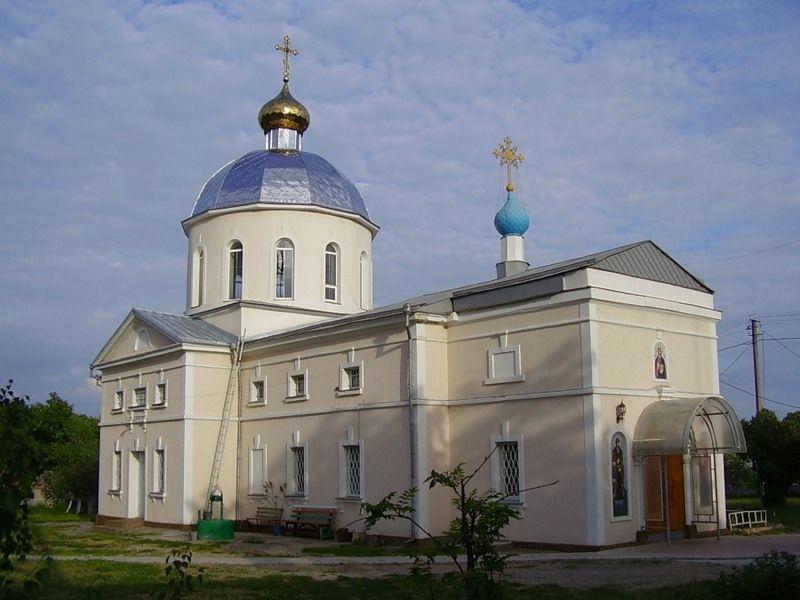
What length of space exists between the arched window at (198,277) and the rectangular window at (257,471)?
5.62 meters

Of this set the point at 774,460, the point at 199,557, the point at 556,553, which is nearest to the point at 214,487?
the point at 199,557

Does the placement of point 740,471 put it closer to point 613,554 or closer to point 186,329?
point 613,554

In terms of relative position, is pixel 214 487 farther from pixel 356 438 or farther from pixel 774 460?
pixel 774 460

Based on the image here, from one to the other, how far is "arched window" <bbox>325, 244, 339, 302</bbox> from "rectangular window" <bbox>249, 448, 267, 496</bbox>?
5307 millimetres

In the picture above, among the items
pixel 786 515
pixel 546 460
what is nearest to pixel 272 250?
pixel 546 460

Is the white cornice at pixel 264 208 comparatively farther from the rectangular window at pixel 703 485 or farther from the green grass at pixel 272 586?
the rectangular window at pixel 703 485

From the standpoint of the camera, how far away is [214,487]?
22.4 meters

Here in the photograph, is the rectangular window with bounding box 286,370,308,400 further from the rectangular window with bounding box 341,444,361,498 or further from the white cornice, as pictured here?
the white cornice

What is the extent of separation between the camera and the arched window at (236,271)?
25.4 m

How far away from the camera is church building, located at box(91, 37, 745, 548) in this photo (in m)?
16.3

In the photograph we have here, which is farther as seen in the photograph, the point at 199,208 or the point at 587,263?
the point at 199,208

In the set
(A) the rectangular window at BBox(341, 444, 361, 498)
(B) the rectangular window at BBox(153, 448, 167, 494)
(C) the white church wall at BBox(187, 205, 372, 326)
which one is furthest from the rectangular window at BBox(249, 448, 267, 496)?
(C) the white church wall at BBox(187, 205, 372, 326)

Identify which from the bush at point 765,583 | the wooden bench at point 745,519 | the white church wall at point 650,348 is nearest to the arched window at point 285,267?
the white church wall at point 650,348

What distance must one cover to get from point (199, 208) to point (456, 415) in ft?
39.5
